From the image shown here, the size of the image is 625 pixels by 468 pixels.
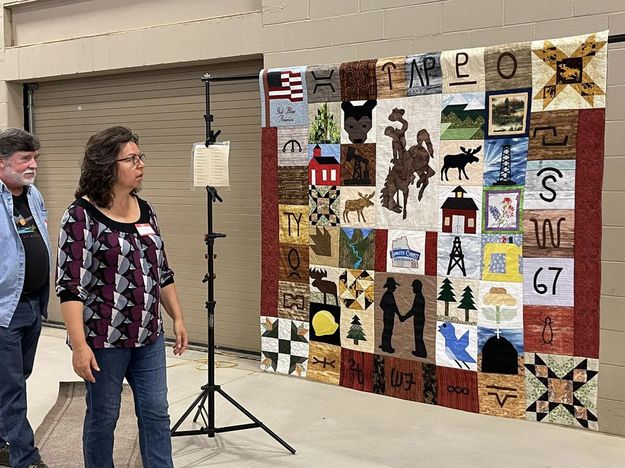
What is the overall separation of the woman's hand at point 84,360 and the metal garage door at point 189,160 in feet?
8.51

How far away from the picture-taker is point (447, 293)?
9.02 feet

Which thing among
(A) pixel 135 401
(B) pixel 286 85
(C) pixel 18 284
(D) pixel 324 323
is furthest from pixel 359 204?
(C) pixel 18 284

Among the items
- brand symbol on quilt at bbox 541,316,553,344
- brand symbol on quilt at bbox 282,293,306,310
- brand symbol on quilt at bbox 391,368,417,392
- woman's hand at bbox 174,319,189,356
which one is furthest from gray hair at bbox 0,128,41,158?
brand symbol on quilt at bbox 541,316,553,344

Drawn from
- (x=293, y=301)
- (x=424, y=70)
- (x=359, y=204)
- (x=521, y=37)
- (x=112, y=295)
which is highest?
(x=521, y=37)

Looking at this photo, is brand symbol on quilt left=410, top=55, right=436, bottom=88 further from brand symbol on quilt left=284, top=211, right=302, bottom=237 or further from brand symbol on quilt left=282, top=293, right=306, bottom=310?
brand symbol on quilt left=282, top=293, right=306, bottom=310

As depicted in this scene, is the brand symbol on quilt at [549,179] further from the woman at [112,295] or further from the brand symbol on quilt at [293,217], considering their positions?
the woman at [112,295]

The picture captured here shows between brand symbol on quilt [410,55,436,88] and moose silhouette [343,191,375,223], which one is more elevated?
brand symbol on quilt [410,55,436,88]

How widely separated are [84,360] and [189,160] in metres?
3.13

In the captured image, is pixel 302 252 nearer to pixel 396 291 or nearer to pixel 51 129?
pixel 396 291

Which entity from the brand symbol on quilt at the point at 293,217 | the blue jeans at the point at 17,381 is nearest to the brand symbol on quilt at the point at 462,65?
the brand symbol on quilt at the point at 293,217

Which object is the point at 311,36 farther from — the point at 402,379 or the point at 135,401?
the point at 135,401

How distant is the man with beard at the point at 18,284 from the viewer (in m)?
2.63

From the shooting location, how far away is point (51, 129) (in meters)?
5.86

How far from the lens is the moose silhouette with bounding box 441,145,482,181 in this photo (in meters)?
2.64
